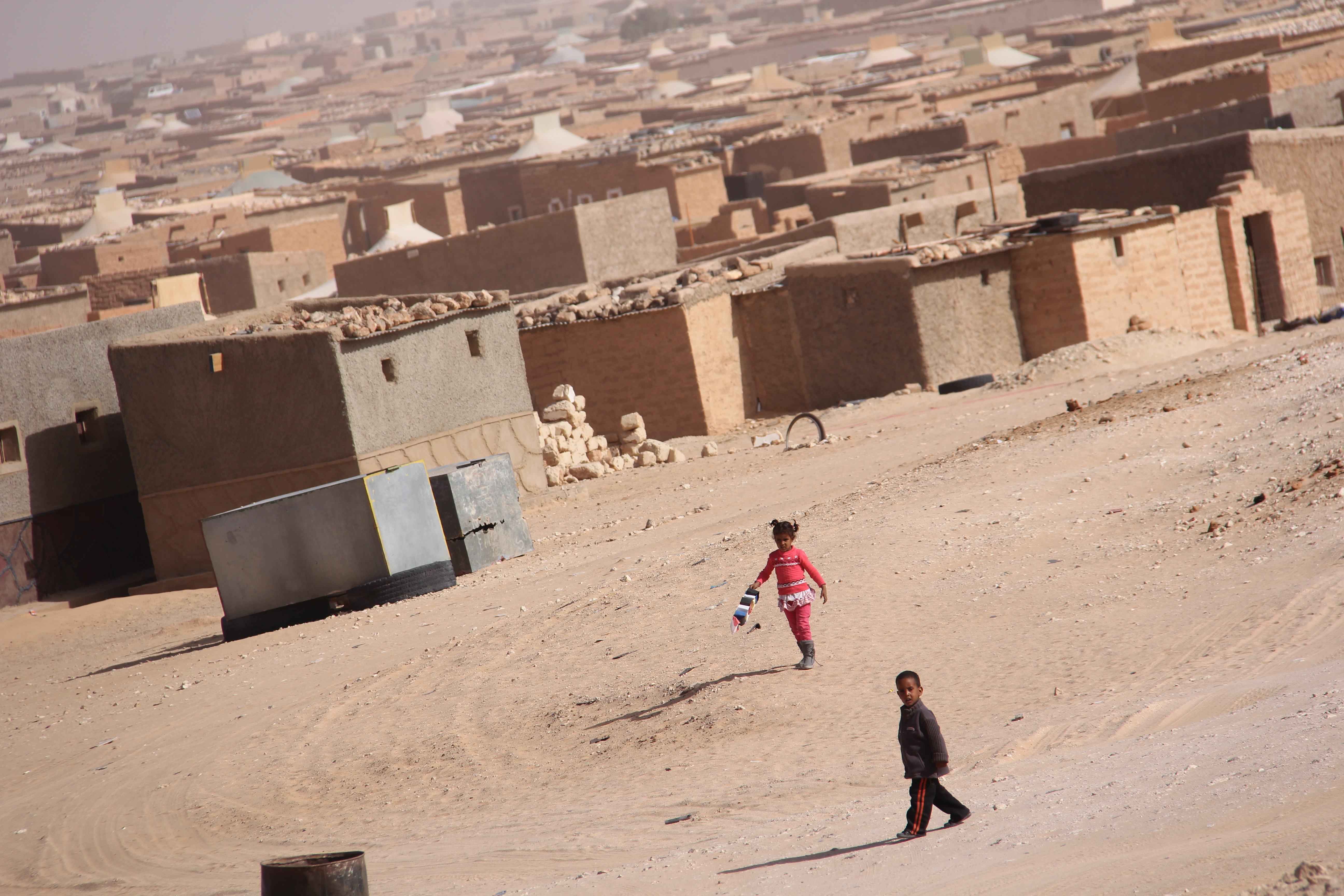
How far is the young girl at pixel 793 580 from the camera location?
8461 mm

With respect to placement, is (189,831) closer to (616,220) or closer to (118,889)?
(118,889)

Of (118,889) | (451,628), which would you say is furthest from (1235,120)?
(118,889)

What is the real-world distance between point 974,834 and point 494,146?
5222cm

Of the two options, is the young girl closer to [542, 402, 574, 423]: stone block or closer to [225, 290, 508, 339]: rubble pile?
[225, 290, 508, 339]: rubble pile

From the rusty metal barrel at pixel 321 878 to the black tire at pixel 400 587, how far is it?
8.14 metres

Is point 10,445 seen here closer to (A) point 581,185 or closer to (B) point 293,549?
(B) point 293,549

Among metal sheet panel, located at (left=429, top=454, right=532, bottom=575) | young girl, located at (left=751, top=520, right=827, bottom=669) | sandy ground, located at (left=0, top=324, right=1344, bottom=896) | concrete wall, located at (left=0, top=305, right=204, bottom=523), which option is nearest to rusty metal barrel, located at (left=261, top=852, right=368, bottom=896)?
sandy ground, located at (left=0, top=324, right=1344, bottom=896)

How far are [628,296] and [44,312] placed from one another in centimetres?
1218

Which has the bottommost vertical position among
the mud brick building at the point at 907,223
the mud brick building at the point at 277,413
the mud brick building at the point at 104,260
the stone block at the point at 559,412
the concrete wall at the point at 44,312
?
the stone block at the point at 559,412

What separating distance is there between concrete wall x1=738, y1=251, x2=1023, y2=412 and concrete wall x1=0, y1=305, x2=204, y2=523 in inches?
376

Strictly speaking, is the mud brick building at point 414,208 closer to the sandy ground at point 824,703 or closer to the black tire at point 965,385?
the black tire at point 965,385

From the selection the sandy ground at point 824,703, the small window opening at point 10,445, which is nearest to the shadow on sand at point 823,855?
the sandy ground at point 824,703

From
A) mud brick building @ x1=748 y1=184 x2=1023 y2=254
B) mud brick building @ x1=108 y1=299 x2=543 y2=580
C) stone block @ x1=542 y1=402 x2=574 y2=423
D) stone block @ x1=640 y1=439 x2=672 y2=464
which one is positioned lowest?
stone block @ x1=640 y1=439 x2=672 y2=464

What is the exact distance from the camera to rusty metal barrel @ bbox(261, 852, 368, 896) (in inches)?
238
